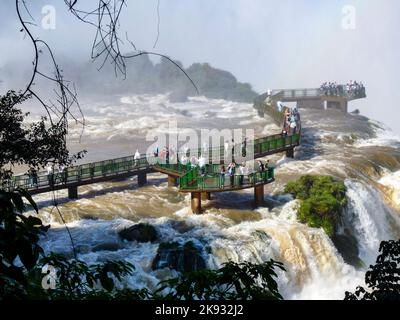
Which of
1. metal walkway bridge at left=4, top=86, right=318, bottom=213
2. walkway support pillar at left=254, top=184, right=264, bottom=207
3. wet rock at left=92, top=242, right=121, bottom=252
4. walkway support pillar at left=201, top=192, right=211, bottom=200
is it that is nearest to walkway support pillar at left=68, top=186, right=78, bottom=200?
metal walkway bridge at left=4, top=86, right=318, bottom=213

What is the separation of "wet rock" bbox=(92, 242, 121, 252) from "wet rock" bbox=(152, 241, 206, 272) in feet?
4.12

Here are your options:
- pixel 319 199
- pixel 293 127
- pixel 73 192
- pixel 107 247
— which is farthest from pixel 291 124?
pixel 107 247

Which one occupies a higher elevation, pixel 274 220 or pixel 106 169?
pixel 106 169

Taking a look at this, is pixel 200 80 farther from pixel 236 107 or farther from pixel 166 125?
pixel 166 125

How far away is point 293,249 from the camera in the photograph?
56.7ft

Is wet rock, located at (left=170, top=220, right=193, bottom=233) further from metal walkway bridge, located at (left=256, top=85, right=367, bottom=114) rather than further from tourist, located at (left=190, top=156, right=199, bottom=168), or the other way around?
metal walkway bridge, located at (left=256, top=85, right=367, bottom=114)

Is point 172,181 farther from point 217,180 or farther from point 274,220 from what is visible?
point 274,220

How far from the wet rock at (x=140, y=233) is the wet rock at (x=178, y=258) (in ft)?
2.74

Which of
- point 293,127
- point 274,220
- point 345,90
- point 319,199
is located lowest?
point 274,220

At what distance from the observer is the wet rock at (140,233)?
1691 cm

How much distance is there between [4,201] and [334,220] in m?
17.4

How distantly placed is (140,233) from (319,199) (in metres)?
6.49

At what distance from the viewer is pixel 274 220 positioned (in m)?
18.8

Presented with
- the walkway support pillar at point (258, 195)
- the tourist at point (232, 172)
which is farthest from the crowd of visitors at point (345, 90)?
the tourist at point (232, 172)
